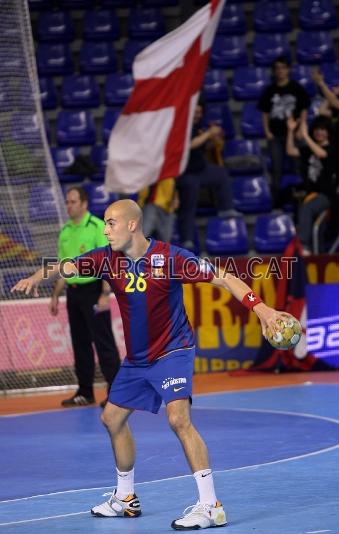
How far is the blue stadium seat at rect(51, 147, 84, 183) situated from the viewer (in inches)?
786

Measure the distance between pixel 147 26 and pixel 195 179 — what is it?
5.00 meters

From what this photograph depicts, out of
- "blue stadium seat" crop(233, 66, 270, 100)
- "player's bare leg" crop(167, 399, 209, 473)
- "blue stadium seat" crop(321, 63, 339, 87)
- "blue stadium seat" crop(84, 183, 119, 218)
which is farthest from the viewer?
"blue stadium seat" crop(233, 66, 270, 100)

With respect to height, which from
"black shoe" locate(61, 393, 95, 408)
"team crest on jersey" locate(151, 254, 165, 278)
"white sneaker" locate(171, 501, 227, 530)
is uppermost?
"team crest on jersey" locate(151, 254, 165, 278)

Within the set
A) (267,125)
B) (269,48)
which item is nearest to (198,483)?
(267,125)

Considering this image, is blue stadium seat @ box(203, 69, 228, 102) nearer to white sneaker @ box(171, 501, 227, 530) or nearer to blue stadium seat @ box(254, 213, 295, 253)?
blue stadium seat @ box(254, 213, 295, 253)

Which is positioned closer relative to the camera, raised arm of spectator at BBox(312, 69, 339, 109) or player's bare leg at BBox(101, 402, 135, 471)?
player's bare leg at BBox(101, 402, 135, 471)

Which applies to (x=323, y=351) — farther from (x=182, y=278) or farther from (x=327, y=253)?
(x=182, y=278)

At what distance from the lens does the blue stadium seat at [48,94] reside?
21547 mm

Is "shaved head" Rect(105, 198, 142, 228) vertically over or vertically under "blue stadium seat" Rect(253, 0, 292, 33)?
over

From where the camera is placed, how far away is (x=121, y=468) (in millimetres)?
8109

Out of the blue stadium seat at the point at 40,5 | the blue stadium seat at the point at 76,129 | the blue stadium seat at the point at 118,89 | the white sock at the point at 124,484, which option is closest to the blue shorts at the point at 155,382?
the white sock at the point at 124,484

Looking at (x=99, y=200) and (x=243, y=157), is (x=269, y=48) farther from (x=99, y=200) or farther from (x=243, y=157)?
(x=99, y=200)

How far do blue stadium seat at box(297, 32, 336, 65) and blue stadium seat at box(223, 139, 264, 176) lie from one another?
2.30m

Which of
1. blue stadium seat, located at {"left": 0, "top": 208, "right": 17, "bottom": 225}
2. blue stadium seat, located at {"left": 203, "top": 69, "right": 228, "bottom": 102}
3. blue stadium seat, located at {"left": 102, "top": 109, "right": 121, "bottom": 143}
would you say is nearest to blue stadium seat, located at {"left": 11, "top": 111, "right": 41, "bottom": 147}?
blue stadium seat, located at {"left": 0, "top": 208, "right": 17, "bottom": 225}
